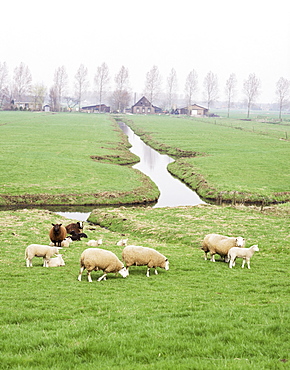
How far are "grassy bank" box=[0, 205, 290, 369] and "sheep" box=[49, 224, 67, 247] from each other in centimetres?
101

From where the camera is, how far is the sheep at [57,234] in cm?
2214

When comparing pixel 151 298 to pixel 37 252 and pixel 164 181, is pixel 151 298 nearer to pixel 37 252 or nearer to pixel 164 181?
pixel 37 252

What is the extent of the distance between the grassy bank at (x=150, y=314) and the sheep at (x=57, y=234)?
39.8 inches

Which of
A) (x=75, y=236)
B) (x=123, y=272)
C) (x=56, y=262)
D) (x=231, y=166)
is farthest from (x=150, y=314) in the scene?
(x=231, y=166)

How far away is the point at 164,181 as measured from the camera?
55281 mm

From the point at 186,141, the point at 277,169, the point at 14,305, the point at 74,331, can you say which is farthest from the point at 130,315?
the point at 186,141

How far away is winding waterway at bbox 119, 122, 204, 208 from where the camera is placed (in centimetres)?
4438

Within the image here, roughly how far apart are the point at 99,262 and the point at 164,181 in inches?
1559

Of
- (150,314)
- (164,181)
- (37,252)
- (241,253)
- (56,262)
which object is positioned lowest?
(164,181)

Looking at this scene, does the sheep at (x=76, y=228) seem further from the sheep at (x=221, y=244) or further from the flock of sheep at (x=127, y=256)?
the sheep at (x=221, y=244)

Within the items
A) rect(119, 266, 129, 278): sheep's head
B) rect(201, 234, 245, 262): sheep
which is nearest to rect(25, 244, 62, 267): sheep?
rect(119, 266, 129, 278): sheep's head

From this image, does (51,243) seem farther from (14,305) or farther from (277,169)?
(277,169)

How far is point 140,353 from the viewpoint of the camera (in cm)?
898

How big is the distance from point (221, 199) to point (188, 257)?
24.4 meters
